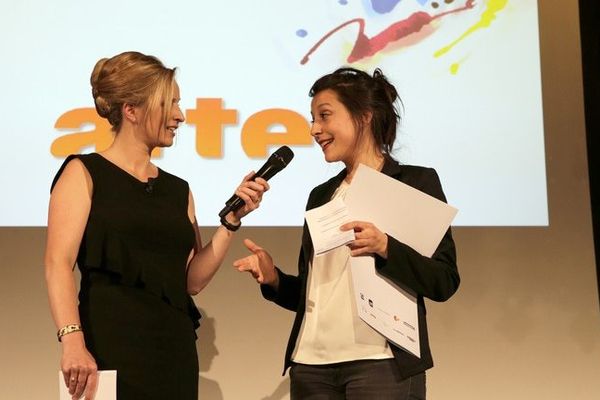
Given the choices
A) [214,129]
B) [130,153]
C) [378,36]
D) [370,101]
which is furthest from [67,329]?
[378,36]

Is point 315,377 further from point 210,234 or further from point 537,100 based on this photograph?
point 537,100

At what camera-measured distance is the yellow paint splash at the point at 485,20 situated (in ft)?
8.81

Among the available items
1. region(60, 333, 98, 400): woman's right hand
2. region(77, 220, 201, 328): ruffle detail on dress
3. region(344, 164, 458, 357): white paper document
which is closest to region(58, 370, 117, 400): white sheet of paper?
region(60, 333, 98, 400): woman's right hand

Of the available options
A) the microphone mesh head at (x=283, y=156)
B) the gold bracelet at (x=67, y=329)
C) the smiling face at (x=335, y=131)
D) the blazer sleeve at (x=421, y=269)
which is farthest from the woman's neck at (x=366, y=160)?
the gold bracelet at (x=67, y=329)

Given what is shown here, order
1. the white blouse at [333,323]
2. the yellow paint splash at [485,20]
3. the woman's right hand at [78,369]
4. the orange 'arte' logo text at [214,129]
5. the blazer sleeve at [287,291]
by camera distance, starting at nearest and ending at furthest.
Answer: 1. the woman's right hand at [78,369]
2. the white blouse at [333,323]
3. the blazer sleeve at [287,291]
4. the orange 'arte' logo text at [214,129]
5. the yellow paint splash at [485,20]

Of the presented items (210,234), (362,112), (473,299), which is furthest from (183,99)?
(473,299)

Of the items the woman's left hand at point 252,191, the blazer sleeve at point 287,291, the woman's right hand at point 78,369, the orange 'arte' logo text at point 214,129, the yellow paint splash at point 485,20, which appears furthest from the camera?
the yellow paint splash at point 485,20

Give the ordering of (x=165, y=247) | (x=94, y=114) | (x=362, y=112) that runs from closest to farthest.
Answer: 1. (x=165, y=247)
2. (x=362, y=112)
3. (x=94, y=114)

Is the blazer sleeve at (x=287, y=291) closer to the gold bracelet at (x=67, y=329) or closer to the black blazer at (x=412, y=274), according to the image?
the black blazer at (x=412, y=274)

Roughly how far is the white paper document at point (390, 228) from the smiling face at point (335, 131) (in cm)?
24

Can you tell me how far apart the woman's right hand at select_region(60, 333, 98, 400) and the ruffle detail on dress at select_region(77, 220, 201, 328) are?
175 mm

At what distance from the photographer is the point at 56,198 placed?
1.65 meters

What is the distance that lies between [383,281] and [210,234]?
3.63ft

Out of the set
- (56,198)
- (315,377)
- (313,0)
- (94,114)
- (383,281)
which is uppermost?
(313,0)
